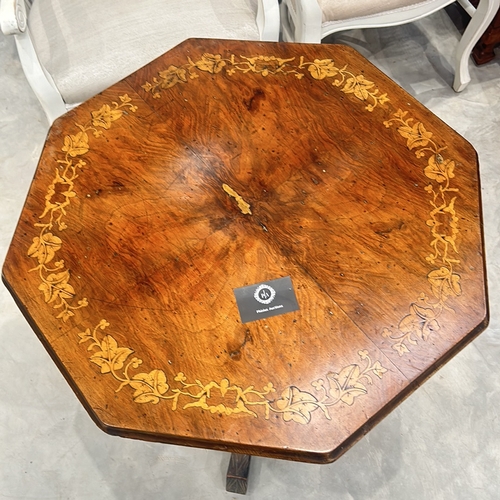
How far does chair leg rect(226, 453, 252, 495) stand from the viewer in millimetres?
1407

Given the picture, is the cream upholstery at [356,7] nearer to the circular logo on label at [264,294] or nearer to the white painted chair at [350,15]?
the white painted chair at [350,15]

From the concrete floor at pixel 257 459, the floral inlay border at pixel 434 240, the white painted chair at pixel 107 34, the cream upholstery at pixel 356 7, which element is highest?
the white painted chair at pixel 107 34

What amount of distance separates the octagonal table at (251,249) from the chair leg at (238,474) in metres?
0.57

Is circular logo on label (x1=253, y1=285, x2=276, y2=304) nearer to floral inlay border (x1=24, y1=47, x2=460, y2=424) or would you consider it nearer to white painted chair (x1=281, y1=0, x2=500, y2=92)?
floral inlay border (x1=24, y1=47, x2=460, y2=424)

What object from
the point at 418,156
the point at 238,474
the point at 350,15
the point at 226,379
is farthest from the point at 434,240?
the point at 350,15

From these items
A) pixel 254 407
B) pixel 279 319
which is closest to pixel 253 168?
pixel 279 319

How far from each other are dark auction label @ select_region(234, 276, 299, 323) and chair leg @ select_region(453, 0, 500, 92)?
1.31 metres

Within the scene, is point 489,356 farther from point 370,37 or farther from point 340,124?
point 370,37

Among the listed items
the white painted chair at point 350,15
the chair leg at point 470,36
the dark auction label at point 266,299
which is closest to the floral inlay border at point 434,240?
the dark auction label at point 266,299

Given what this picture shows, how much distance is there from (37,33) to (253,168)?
0.80 metres

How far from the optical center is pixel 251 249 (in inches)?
41.3

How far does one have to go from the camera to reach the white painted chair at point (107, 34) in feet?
4.74

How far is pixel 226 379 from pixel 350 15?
1.18 metres

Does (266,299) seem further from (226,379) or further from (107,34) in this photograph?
(107,34)
